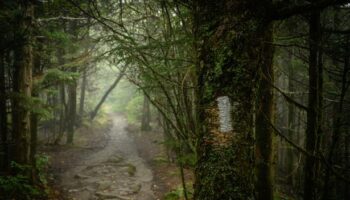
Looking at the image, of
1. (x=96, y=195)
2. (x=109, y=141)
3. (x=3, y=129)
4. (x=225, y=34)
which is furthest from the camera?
(x=109, y=141)

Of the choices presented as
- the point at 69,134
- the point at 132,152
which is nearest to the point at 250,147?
the point at 132,152

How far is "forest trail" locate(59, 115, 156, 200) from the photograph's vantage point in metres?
10.4

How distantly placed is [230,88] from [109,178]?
38.1 ft

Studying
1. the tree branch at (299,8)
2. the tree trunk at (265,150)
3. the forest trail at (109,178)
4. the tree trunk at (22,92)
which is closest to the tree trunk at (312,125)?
the tree trunk at (265,150)

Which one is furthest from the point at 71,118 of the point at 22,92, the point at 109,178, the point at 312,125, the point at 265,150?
the point at 312,125

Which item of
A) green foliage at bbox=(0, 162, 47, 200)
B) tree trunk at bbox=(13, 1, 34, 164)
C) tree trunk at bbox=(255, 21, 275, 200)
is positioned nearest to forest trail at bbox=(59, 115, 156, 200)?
green foliage at bbox=(0, 162, 47, 200)

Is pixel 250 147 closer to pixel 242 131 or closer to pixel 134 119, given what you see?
pixel 242 131

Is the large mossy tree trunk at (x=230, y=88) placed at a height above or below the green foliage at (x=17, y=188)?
above

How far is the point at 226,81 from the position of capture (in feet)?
6.27

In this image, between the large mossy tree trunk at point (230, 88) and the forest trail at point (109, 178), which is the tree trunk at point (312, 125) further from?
the forest trail at point (109, 178)

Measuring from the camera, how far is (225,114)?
6.28 ft

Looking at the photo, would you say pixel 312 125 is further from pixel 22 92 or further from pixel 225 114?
pixel 22 92

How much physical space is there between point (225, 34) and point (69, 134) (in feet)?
64.0

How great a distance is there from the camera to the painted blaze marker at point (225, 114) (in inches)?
75.0
